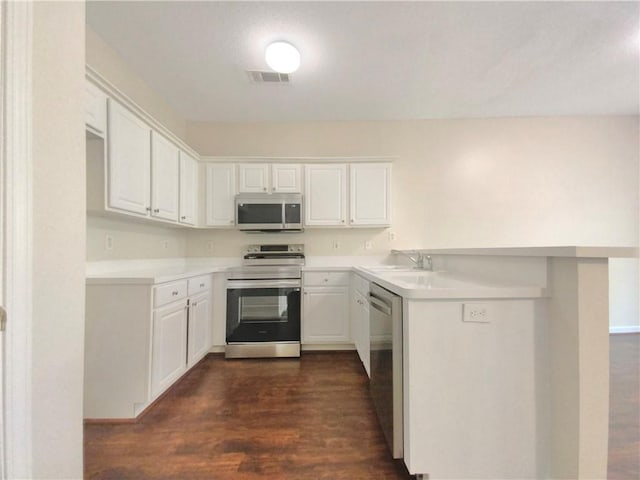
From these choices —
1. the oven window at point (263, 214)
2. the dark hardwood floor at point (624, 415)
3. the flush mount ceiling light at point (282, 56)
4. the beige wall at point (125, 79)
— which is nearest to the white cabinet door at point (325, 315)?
the oven window at point (263, 214)

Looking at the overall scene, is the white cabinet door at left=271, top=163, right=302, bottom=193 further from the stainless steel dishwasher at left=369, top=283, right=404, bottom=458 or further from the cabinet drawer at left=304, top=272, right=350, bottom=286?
the stainless steel dishwasher at left=369, top=283, right=404, bottom=458

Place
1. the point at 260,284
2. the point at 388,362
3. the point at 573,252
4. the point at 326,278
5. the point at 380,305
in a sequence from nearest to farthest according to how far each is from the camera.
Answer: the point at 573,252
the point at 388,362
the point at 380,305
the point at 260,284
the point at 326,278

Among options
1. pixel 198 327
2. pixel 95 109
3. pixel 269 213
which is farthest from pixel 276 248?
Answer: pixel 95 109

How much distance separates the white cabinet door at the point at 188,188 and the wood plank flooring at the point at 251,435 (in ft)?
5.16

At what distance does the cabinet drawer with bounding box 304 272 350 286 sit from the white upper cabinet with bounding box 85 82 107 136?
1.99 metres

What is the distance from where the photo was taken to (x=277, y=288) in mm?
2721

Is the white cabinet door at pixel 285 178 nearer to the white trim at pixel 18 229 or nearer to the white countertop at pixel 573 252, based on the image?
the white countertop at pixel 573 252

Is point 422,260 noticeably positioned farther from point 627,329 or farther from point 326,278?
point 627,329

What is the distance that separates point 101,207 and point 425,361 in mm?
2062

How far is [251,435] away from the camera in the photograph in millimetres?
1545

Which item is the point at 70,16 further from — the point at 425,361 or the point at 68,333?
the point at 425,361

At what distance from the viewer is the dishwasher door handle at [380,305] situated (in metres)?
1.34

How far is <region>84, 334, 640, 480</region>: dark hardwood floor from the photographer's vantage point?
52.0 inches

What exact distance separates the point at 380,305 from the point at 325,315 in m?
1.45
